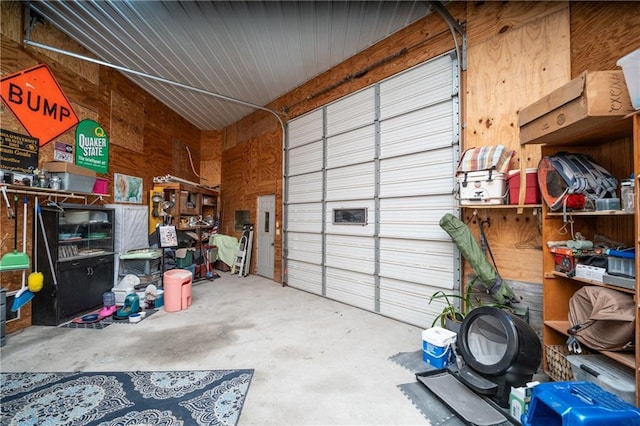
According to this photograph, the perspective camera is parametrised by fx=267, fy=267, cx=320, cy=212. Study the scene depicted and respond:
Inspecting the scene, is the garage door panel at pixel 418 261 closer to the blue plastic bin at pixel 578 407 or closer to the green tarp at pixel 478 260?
the green tarp at pixel 478 260

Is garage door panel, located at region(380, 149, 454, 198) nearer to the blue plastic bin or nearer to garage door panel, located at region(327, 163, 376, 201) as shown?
garage door panel, located at region(327, 163, 376, 201)

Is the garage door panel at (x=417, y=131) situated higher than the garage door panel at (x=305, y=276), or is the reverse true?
the garage door panel at (x=417, y=131)

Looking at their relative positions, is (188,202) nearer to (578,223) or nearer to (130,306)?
(130,306)

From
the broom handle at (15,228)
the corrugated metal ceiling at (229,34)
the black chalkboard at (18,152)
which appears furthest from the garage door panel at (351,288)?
the black chalkboard at (18,152)

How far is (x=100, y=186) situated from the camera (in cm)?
469

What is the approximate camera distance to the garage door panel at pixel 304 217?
5.54 m

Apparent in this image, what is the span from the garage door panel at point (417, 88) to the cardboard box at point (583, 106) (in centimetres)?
162

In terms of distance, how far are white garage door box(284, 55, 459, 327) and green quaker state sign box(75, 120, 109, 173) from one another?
3613mm

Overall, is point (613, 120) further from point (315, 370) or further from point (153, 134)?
point (153, 134)

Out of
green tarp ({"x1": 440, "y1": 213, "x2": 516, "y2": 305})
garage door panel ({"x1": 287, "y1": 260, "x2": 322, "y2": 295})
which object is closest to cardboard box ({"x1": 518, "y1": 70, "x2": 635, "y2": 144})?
green tarp ({"x1": 440, "y1": 213, "x2": 516, "y2": 305})

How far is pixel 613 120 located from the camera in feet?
6.24

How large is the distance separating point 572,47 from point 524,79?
17.3 inches

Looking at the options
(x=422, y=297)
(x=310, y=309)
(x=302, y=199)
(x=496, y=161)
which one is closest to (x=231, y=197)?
(x=302, y=199)

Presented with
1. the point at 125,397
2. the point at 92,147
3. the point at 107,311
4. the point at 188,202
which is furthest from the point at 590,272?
the point at 188,202
